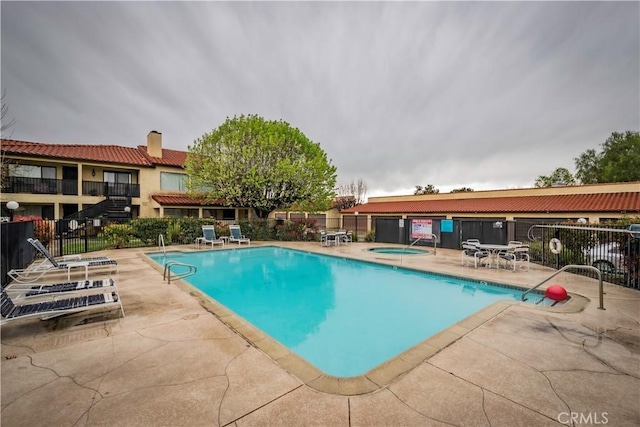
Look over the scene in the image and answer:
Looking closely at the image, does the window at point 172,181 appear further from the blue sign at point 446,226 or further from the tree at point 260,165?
the blue sign at point 446,226

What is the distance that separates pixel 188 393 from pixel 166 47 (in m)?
13.8

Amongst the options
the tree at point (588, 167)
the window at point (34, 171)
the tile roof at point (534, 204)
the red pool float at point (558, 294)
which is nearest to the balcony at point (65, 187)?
the window at point (34, 171)

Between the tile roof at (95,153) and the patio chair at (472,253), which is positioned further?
the tile roof at (95,153)

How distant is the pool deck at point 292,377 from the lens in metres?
2.38

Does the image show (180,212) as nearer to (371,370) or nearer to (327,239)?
(327,239)

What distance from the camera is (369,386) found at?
283 cm

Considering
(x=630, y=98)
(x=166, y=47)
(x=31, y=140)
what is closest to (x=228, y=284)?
(x=166, y=47)

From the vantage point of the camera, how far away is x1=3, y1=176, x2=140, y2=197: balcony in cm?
1893

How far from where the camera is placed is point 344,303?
7.26m

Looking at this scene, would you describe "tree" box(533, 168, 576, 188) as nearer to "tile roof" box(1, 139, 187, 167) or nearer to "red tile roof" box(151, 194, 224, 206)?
"red tile roof" box(151, 194, 224, 206)

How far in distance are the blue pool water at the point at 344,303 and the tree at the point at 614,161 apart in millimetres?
38752

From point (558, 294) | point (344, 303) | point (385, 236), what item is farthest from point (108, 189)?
point (558, 294)

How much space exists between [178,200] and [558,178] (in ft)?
171

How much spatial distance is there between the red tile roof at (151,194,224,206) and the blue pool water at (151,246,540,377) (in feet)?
38.7
